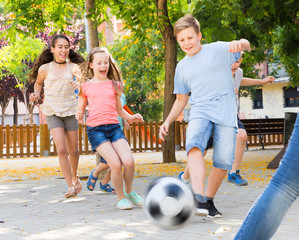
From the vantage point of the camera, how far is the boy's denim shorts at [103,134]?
240 inches

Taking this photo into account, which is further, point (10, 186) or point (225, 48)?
point (10, 186)

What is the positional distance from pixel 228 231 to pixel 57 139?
2.87m

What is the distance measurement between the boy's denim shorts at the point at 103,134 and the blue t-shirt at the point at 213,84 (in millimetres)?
1436

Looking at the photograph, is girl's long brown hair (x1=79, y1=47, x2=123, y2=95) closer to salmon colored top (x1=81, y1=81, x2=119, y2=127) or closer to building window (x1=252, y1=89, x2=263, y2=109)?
salmon colored top (x1=81, y1=81, x2=119, y2=127)

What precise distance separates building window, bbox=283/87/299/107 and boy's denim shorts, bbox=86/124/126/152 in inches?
1212

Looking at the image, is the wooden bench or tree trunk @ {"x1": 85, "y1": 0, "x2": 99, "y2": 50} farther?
the wooden bench

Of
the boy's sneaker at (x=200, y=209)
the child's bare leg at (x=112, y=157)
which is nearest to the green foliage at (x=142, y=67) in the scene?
the child's bare leg at (x=112, y=157)

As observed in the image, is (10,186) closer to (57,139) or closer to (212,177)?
(57,139)

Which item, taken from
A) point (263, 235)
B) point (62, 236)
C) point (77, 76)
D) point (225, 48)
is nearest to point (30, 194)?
point (77, 76)

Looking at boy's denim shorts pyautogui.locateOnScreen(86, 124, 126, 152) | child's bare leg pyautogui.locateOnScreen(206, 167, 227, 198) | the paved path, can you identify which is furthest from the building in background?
child's bare leg pyautogui.locateOnScreen(206, 167, 227, 198)

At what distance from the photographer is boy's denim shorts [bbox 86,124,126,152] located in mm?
6094

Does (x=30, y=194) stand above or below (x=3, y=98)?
below

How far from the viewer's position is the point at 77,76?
6848 mm

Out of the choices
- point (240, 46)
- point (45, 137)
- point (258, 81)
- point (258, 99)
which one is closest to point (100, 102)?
point (258, 81)
